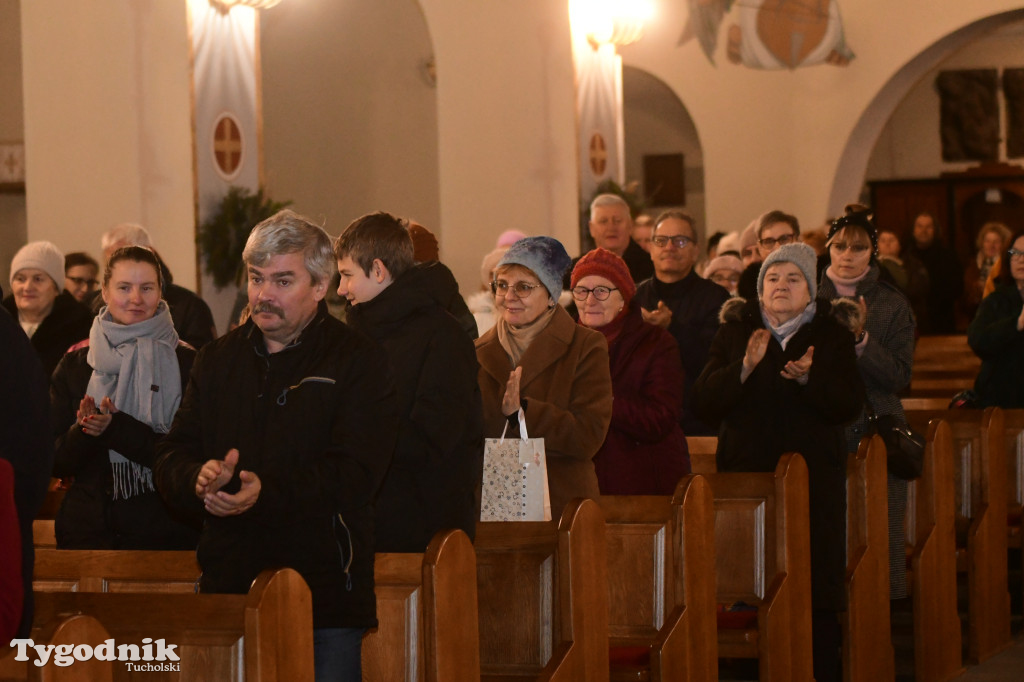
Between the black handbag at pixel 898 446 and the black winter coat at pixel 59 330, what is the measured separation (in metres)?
3.26

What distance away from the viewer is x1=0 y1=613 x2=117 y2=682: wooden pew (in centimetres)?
213

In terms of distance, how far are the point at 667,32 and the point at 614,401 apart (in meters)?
11.6

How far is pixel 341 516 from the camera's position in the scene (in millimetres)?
3055

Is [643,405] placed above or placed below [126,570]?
above

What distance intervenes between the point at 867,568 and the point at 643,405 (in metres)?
1.09

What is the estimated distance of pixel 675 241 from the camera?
6426 mm

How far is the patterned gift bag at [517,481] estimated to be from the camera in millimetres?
4168

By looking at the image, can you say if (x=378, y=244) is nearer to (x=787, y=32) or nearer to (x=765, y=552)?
(x=765, y=552)

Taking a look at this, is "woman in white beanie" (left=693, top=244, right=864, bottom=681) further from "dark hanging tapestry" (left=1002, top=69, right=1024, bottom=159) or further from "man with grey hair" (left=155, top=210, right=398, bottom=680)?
"dark hanging tapestry" (left=1002, top=69, right=1024, bottom=159)

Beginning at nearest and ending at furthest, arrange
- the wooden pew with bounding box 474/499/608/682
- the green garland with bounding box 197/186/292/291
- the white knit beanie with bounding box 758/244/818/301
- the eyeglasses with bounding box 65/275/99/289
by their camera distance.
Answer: the wooden pew with bounding box 474/499/608/682
the white knit beanie with bounding box 758/244/818/301
the eyeglasses with bounding box 65/275/99/289
the green garland with bounding box 197/186/292/291

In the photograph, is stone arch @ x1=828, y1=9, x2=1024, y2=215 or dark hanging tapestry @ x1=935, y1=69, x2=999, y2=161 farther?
dark hanging tapestry @ x1=935, y1=69, x2=999, y2=161

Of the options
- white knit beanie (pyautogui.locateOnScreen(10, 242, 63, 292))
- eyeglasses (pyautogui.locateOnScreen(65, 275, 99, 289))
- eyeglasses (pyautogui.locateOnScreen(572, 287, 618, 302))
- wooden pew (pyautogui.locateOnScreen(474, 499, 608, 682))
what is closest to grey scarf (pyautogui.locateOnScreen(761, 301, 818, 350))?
eyeglasses (pyautogui.locateOnScreen(572, 287, 618, 302))

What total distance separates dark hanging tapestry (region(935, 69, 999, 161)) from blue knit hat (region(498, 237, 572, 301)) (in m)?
15.6

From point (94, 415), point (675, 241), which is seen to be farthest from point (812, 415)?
point (94, 415)
